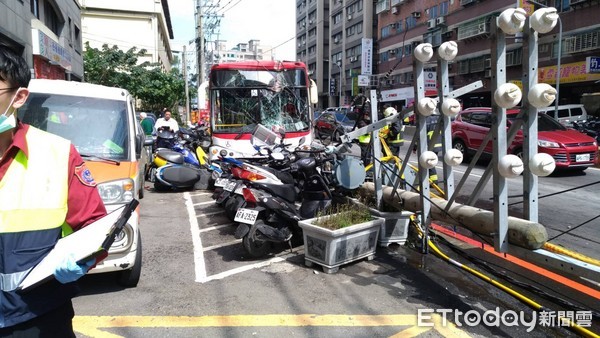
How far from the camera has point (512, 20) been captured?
10.7 ft

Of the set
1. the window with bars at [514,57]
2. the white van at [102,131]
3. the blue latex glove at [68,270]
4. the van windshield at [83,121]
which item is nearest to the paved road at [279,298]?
the white van at [102,131]

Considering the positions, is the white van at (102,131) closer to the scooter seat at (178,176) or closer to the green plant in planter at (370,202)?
the green plant in planter at (370,202)

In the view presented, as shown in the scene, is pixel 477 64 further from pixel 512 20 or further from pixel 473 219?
pixel 512 20

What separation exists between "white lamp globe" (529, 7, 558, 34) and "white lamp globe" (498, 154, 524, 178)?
3.21 feet

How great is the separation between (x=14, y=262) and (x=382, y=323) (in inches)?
110

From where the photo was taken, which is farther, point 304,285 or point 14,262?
point 304,285

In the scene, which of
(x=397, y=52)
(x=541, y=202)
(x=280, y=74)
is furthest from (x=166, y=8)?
(x=541, y=202)

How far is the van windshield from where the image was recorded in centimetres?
448

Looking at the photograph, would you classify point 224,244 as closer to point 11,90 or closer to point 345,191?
point 345,191

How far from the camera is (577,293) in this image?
13.4 ft

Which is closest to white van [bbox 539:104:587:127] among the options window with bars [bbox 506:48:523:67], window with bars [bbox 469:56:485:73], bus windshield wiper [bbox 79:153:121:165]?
window with bars [bbox 506:48:523:67]

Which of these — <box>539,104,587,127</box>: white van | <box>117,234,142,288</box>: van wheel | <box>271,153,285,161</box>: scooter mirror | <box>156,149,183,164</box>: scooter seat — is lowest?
<box>117,234,142,288</box>: van wheel

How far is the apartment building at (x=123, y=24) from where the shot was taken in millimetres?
41500

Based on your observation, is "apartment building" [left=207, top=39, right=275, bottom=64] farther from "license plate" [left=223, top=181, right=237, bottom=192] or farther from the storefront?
"license plate" [left=223, top=181, right=237, bottom=192]
